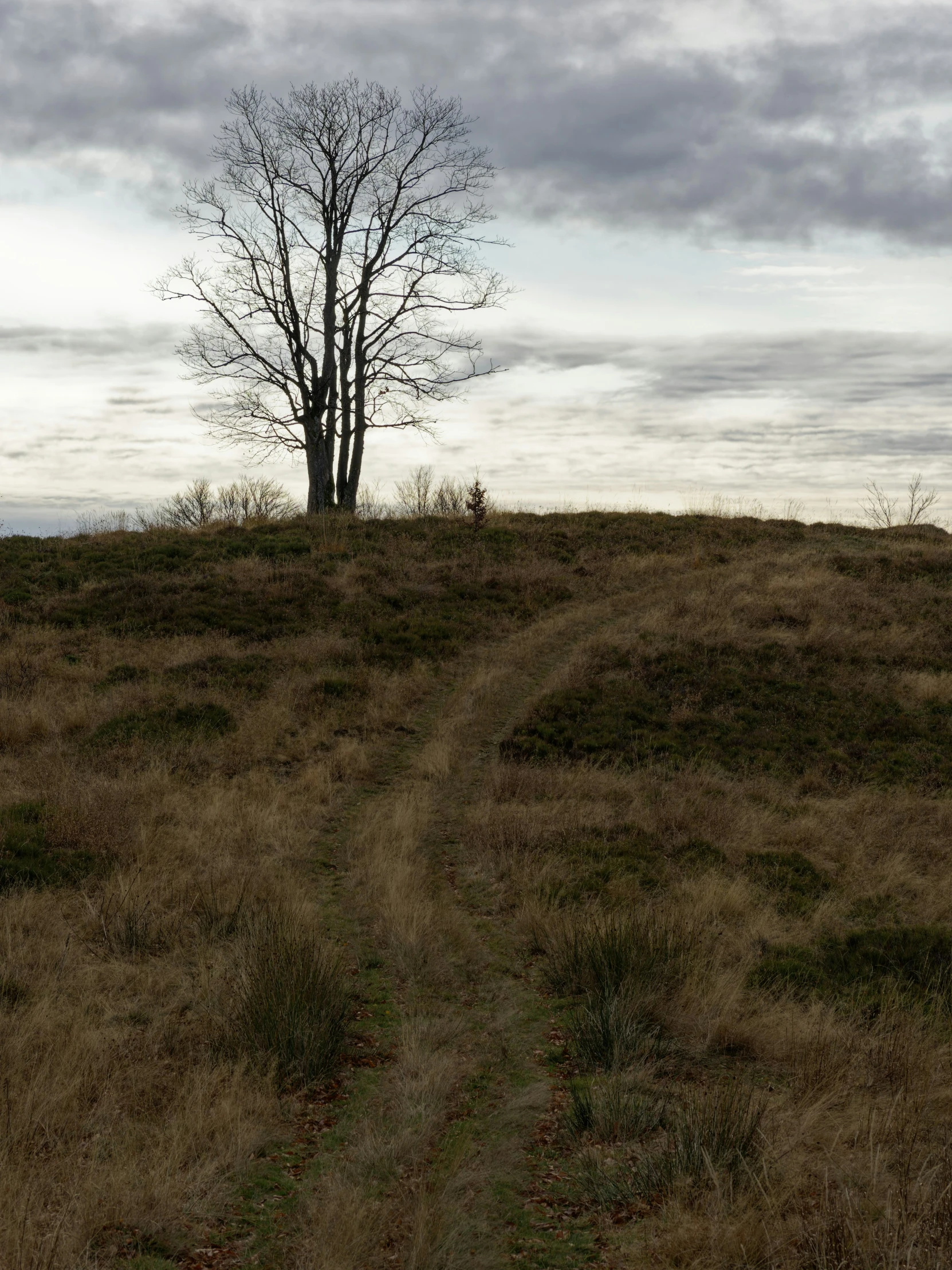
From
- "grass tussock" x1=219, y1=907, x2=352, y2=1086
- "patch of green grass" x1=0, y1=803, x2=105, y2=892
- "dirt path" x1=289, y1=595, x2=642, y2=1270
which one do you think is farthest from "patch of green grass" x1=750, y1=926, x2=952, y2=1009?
"patch of green grass" x1=0, y1=803, x2=105, y2=892

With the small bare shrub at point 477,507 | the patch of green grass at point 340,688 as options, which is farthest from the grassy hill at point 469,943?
the small bare shrub at point 477,507

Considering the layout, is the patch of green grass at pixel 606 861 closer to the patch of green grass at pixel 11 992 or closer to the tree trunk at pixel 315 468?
the patch of green grass at pixel 11 992

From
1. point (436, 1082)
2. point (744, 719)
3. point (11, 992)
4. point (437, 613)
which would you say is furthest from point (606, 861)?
point (437, 613)

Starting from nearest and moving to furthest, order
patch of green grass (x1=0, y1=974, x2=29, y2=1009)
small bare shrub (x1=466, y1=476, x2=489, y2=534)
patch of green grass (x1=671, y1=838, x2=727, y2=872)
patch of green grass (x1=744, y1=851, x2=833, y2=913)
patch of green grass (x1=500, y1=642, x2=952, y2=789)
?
patch of green grass (x1=0, y1=974, x2=29, y2=1009) → patch of green grass (x1=744, y1=851, x2=833, y2=913) → patch of green grass (x1=671, y1=838, x2=727, y2=872) → patch of green grass (x1=500, y1=642, x2=952, y2=789) → small bare shrub (x1=466, y1=476, x2=489, y2=534)

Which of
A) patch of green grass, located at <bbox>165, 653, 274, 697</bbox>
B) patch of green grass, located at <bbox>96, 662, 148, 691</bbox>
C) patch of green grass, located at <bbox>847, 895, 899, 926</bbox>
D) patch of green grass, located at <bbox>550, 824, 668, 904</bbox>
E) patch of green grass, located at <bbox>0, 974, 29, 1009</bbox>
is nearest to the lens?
patch of green grass, located at <bbox>0, 974, 29, 1009</bbox>

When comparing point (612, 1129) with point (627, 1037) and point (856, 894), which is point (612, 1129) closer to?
point (627, 1037)

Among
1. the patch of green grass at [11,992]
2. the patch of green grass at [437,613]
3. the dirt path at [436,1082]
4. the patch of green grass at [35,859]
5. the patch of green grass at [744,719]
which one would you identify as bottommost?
the dirt path at [436,1082]

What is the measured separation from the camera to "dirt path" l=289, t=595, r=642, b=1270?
4348 millimetres

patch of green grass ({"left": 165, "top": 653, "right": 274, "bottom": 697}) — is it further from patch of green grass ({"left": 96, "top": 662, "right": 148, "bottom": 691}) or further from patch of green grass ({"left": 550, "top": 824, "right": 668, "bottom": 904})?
patch of green grass ({"left": 550, "top": 824, "right": 668, "bottom": 904})

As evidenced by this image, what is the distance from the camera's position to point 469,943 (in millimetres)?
7973

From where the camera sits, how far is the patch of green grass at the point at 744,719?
14.3 metres

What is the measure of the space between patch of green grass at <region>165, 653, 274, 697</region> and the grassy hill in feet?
0.29

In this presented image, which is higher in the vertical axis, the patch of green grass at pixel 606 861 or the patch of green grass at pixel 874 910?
the patch of green grass at pixel 606 861

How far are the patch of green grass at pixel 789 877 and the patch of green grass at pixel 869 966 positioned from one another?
0.72 metres
